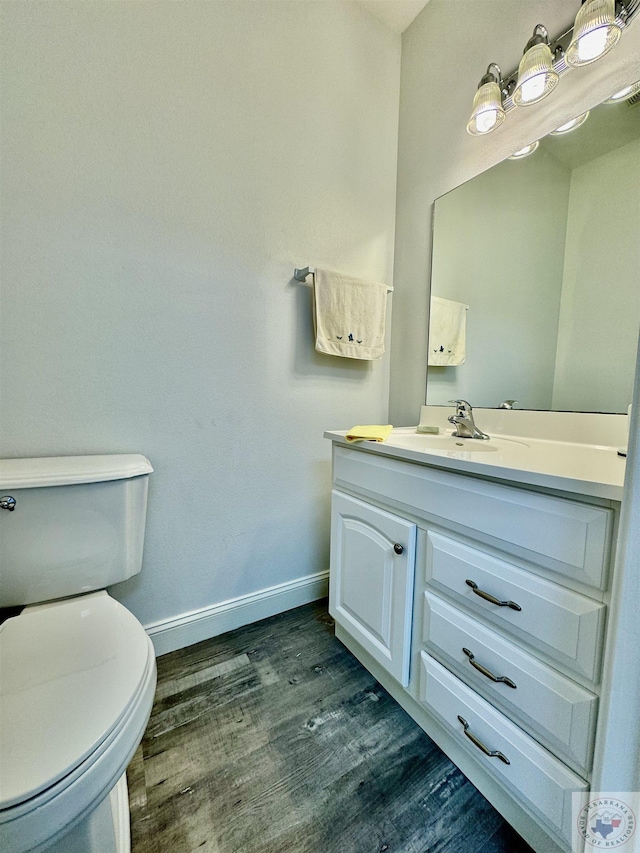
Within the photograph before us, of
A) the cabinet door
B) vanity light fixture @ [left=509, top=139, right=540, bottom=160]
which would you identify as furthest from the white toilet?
vanity light fixture @ [left=509, top=139, right=540, bottom=160]

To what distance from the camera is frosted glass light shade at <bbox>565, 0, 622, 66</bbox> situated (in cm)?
84

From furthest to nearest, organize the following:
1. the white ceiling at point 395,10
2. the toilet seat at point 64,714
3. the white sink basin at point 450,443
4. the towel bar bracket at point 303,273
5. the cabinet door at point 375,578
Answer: the white ceiling at point 395,10
the towel bar bracket at point 303,273
the white sink basin at point 450,443
the cabinet door at point 375,578
the toilet seat at point 64,714

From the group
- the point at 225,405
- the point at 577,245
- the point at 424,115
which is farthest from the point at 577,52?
the point at 225,405

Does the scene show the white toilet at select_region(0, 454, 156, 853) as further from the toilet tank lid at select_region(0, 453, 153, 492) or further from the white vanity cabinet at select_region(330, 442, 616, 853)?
the white vanity cabinet at select_region(330, 442, 616, 853)

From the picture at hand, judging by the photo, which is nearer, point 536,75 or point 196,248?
point 536,75

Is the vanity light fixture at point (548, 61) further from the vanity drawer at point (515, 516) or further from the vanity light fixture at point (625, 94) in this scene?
the vanity drawer at point (515, 516)

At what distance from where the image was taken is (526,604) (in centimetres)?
62

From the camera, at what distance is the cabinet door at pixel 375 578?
888 mm

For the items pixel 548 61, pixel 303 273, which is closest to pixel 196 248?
pixel 303 273

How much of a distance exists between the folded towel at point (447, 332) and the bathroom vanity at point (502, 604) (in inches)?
Answer: 19.9

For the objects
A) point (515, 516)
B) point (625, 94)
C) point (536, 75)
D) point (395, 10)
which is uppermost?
point (395, 10)

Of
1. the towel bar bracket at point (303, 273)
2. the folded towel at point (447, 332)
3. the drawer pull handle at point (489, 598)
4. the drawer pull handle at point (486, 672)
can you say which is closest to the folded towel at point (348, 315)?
the towel bar bracket at point (303, 273)

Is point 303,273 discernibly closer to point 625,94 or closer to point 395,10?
point 625,94
